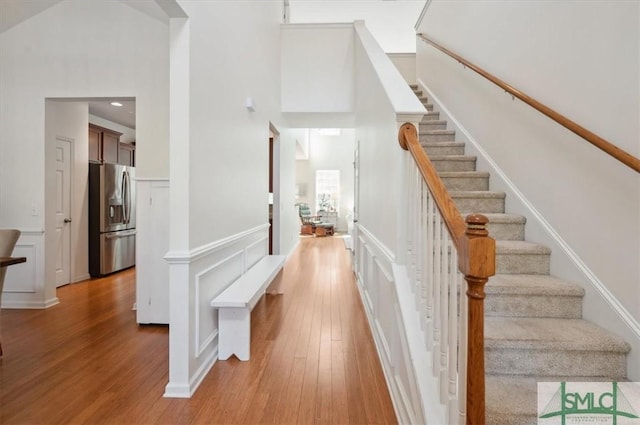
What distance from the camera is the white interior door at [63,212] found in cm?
394

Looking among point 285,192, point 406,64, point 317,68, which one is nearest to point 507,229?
point 317,68

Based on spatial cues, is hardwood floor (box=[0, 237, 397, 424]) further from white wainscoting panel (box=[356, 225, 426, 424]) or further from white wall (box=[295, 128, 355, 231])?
white wall (box=[295, 128, 355, 231])

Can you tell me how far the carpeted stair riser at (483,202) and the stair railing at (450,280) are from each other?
1018 mm

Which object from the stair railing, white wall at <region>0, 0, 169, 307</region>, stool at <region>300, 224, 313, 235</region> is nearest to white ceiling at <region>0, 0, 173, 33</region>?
white wall at <region>0, 0, 169, 307</region>

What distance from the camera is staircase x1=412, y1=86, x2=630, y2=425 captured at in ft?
4.40

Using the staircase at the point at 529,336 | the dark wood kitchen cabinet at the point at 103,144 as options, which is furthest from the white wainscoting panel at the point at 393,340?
the dark wood kitchen cabinet at the point at 103,144

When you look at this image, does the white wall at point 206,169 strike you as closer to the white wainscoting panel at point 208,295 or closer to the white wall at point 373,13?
the white wainscoting panel at point 208,295

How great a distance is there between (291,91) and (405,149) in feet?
12.0

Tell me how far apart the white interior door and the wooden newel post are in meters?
4.90

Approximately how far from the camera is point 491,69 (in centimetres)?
269

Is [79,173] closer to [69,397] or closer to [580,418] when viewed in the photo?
[69,397]

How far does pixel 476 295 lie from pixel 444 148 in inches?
101

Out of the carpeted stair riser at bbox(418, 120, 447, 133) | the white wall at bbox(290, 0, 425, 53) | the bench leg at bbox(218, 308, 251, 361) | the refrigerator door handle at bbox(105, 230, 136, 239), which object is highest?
the white wall at bbox(290, 0, 425, 53)

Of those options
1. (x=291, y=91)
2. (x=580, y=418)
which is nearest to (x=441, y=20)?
(x=291, y=91)
